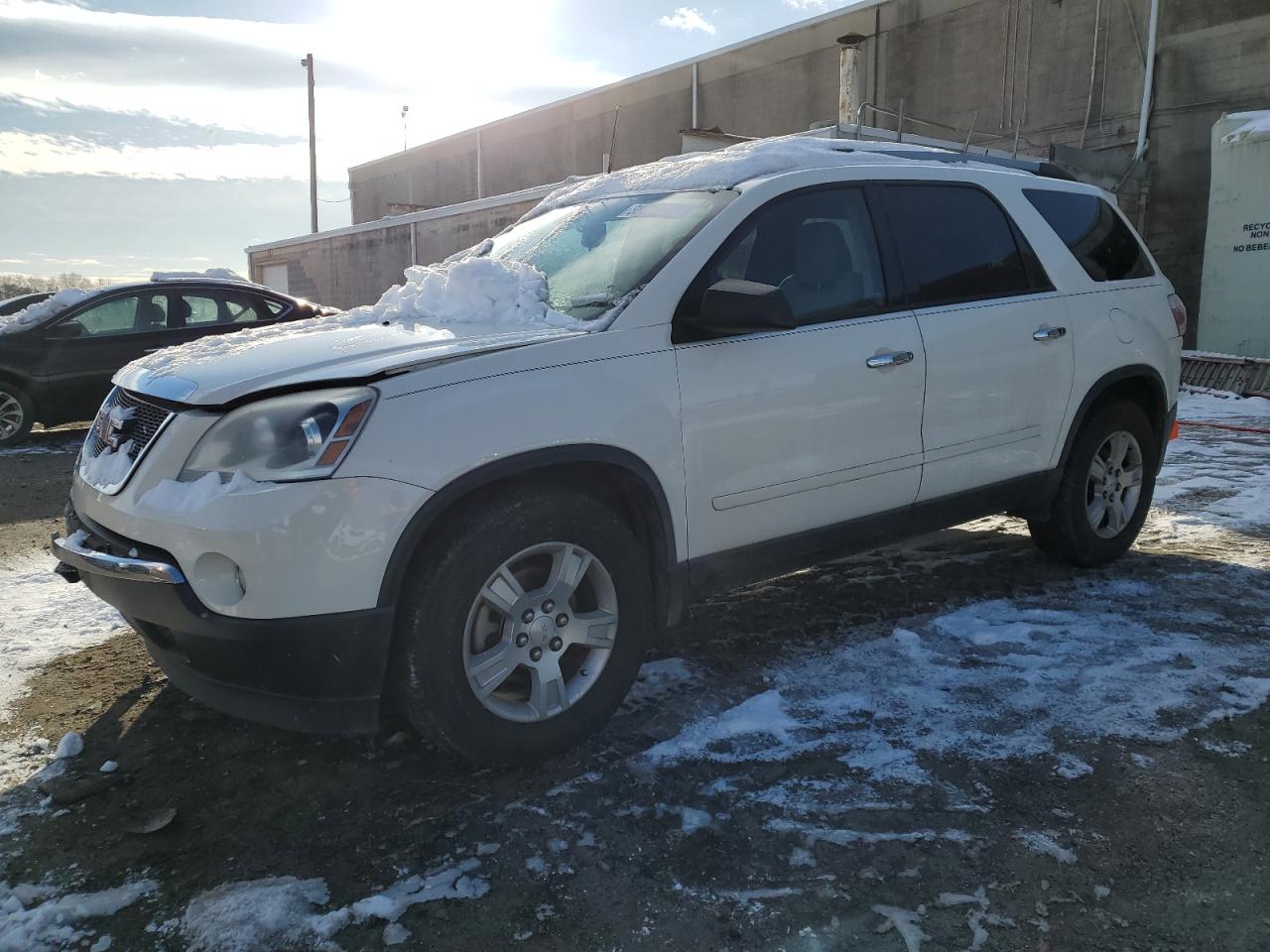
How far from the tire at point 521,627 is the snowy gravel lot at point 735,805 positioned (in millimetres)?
181

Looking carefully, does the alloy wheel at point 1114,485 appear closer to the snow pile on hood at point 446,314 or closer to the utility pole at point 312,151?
the snow pile on hood at point 446,314

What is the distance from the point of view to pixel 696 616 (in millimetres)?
4305

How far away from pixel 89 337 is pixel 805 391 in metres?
8.68

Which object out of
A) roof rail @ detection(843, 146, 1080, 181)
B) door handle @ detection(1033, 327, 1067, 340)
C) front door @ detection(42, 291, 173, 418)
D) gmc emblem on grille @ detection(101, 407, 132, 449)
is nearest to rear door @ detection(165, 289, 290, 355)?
front door @ detection(42, 291, 173, 418)

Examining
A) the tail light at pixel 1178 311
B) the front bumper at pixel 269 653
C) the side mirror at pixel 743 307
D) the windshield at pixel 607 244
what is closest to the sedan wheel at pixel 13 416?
the windshield at pixel 607 244

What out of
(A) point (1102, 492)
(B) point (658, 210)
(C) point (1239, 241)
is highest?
(C) point (1239, 241)

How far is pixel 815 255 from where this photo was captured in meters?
3.65

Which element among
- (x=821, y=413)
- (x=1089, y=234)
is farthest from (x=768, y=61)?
(x=821, y=413)

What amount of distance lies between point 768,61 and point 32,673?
24.7 metres

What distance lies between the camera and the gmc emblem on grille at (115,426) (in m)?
3.04

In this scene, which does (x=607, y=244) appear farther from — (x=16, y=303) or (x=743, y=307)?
(x=16, y=303)

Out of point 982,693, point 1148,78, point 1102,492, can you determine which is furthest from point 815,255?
point 1148,78

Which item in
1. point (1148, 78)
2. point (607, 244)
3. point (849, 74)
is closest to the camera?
point (607, 244)

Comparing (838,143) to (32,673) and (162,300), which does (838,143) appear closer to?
(32,673)
